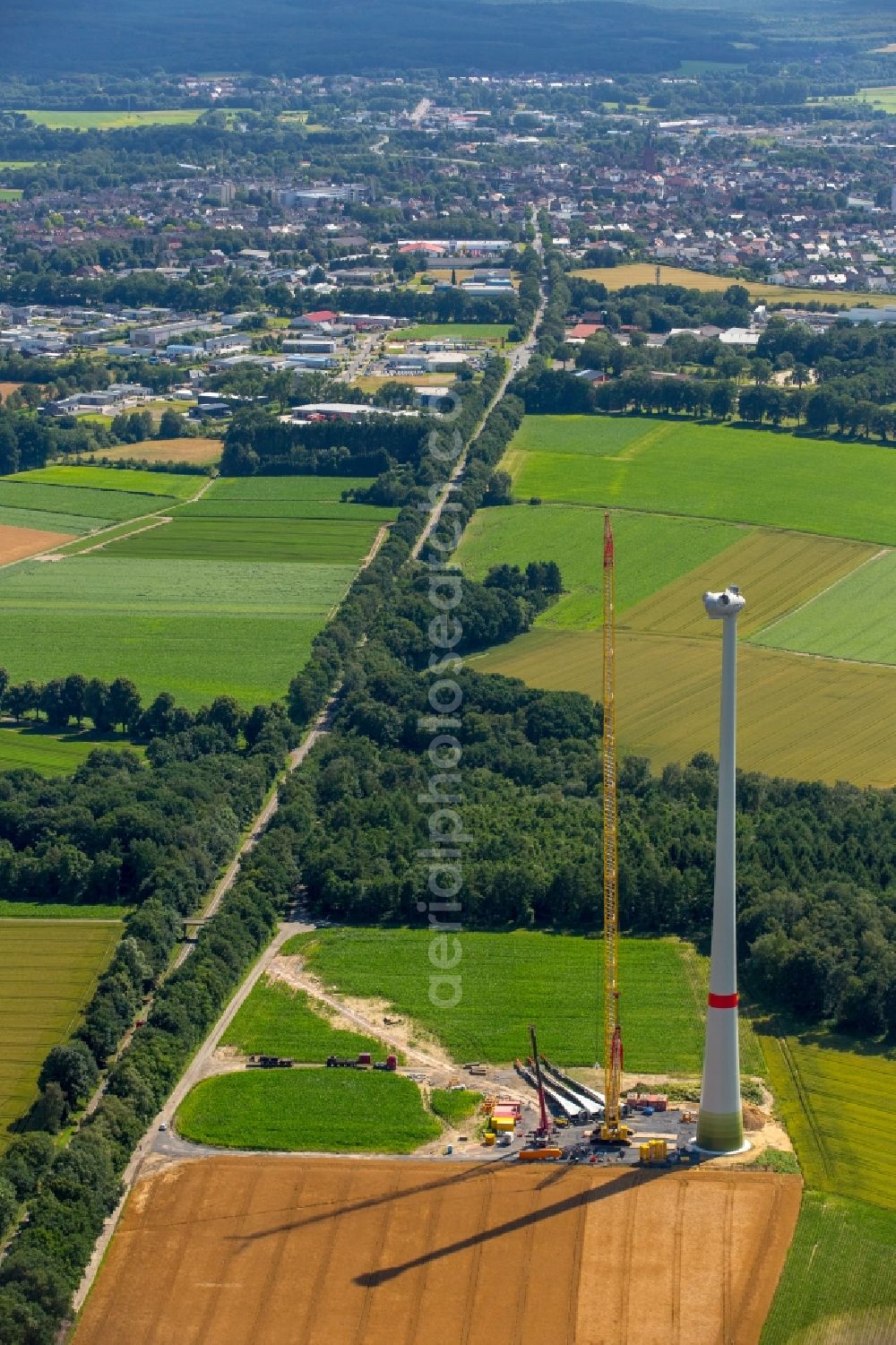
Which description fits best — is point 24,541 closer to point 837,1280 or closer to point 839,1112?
point 839,1112

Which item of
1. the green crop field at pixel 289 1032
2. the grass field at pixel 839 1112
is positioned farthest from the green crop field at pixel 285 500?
the grass field at pixel 839 1112

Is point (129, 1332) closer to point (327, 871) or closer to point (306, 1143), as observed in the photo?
point (306, 1143)

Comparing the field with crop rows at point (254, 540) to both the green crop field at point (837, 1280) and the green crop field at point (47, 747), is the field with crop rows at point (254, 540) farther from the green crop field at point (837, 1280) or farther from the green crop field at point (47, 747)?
the green crop field at point (837, 1280)

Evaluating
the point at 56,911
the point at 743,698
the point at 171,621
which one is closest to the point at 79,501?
the point at 171,621

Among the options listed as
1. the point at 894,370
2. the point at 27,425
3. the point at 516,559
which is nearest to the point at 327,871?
the point at 516,559

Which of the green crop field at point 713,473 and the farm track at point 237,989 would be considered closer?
the farm track at point 237,989

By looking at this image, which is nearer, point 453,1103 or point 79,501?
point 453,1103
